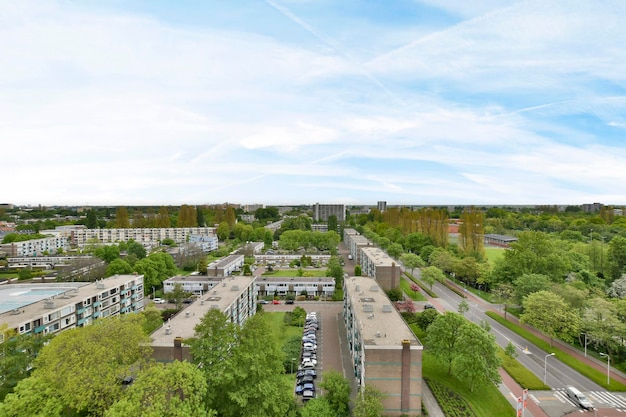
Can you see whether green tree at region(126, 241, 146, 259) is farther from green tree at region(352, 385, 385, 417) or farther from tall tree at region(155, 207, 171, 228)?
green tree at region(352, 385, 385, 417)

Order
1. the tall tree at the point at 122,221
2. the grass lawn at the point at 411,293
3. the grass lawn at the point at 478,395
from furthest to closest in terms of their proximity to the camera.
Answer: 1. the tall tree at the point at 122,221
2. the grass lawn at the point at 411,293
3. the grass lawn at the point at 478,395

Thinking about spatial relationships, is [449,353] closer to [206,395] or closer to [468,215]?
[206,395]

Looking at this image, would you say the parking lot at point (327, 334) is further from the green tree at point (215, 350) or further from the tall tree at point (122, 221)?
the tall tree at point (122, 221)

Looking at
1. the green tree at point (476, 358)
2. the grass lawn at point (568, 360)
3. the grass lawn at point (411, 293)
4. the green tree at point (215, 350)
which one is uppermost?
the green tree at point (215, 350)

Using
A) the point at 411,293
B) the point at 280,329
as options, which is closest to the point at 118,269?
the point at 280,329

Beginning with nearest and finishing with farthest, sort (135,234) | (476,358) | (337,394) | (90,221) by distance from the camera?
1. (337,394)
2. (476,358)
3. (135,234)
4. (90,221)

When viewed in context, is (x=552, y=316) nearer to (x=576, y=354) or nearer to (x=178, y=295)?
(x=576, y=354)

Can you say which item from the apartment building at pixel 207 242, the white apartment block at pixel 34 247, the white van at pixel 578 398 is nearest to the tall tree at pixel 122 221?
the white apartment block at pixel 34 247
